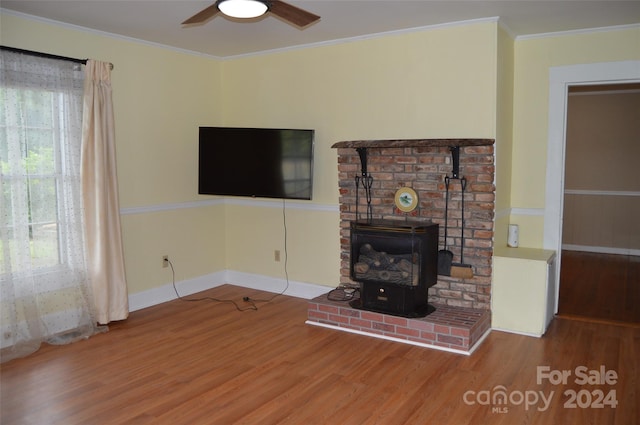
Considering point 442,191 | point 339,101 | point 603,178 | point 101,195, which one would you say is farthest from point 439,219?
point 603,178

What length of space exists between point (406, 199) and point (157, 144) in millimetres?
2333

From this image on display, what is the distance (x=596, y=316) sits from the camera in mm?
4379

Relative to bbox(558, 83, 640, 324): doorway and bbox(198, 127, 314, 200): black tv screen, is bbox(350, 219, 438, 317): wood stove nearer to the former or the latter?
bbox(198, 127, 314, 200): black tv screen

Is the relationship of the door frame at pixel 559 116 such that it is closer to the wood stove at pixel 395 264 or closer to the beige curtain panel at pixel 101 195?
the wood stove at pixel 395 264

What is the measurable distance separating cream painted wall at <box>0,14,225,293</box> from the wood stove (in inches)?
73.6

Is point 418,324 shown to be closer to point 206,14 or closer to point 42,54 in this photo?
point 206,14

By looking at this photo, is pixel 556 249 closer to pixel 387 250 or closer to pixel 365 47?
pixel 387 250

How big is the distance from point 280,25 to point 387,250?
1959 millimetres

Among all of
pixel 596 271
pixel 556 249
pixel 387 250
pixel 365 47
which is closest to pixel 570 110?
pixel 596 271

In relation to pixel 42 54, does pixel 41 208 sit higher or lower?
lower

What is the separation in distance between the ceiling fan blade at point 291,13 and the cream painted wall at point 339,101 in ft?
5.21

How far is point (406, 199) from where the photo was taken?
4.18m

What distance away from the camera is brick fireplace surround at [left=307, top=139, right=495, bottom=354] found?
12.4ft

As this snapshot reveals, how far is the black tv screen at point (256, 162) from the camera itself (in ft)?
14.9
